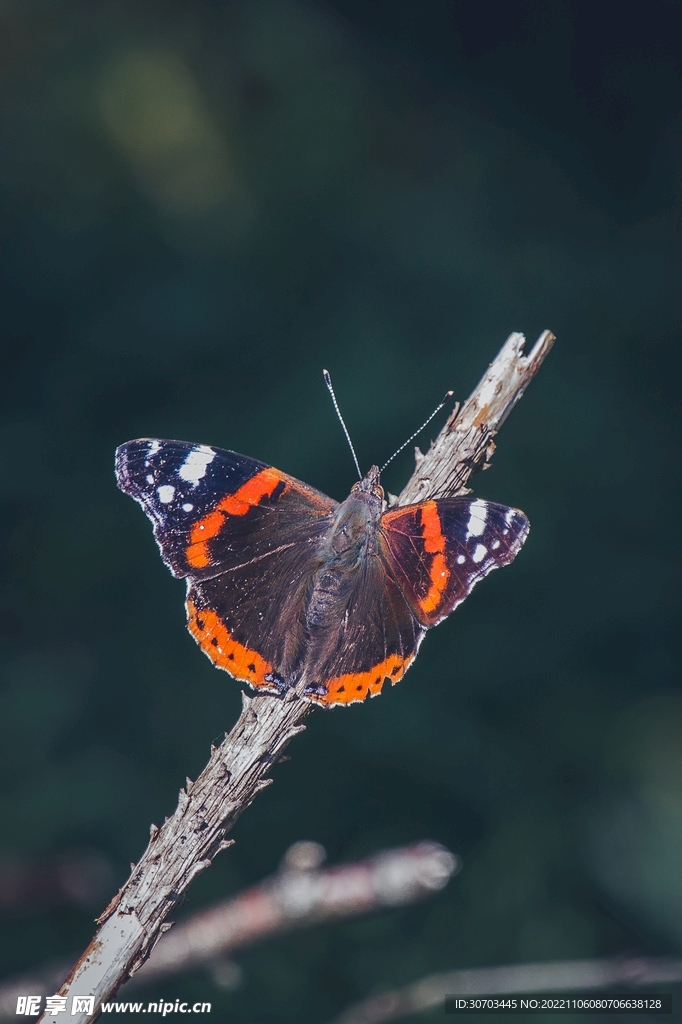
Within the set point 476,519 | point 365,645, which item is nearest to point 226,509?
point 365,645

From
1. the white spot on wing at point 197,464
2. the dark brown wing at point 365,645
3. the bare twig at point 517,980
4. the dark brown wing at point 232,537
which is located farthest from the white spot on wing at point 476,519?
the bare twig at point 517,980

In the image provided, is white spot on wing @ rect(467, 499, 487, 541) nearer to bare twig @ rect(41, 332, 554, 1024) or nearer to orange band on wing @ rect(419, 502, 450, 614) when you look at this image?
orange band on wing @ rect(419, 502, 450, 614)

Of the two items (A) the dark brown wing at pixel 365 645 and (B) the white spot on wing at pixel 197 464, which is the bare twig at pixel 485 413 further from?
(B) the white spot on wing at pixel 197 464

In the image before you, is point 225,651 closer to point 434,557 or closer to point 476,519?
point 434,557

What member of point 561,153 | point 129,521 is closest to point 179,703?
point 129,521

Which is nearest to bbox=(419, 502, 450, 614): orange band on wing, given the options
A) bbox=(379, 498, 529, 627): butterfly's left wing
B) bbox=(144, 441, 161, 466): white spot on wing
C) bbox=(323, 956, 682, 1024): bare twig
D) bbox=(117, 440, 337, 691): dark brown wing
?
bbox=(379, 498, 529, 627): butterfly's left wing
